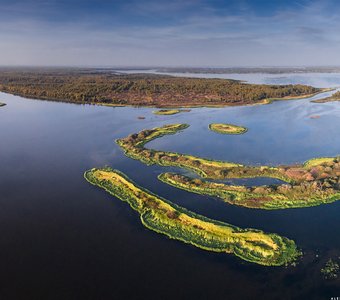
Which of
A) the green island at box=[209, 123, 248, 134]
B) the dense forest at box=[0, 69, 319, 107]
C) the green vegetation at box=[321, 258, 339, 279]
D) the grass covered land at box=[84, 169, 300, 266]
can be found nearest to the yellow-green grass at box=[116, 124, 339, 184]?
the grass covered land at box=[84, 169, 300, 266]

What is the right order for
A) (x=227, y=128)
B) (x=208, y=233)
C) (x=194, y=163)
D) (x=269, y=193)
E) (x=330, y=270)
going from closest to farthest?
1. (x=330, y=270)
2. (x=208, y=233)
3. (x=269, y=193)
4. (x=194, y=163)
5. (x=227, y=128)

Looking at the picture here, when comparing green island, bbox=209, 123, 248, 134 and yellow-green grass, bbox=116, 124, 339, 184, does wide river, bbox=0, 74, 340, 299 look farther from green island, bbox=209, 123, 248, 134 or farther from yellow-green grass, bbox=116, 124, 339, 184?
green island, bbox=209, 123, 248, 134

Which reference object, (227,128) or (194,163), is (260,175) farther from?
(227,128)

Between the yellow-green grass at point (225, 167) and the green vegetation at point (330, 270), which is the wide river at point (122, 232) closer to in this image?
the green vegetation at point (330, 270)

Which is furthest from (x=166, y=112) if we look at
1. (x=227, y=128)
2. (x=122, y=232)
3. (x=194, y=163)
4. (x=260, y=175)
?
(x=122, y=232)

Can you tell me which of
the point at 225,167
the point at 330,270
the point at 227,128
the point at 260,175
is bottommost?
the point at 330,270

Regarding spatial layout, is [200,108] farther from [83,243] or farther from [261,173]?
[83,243]
